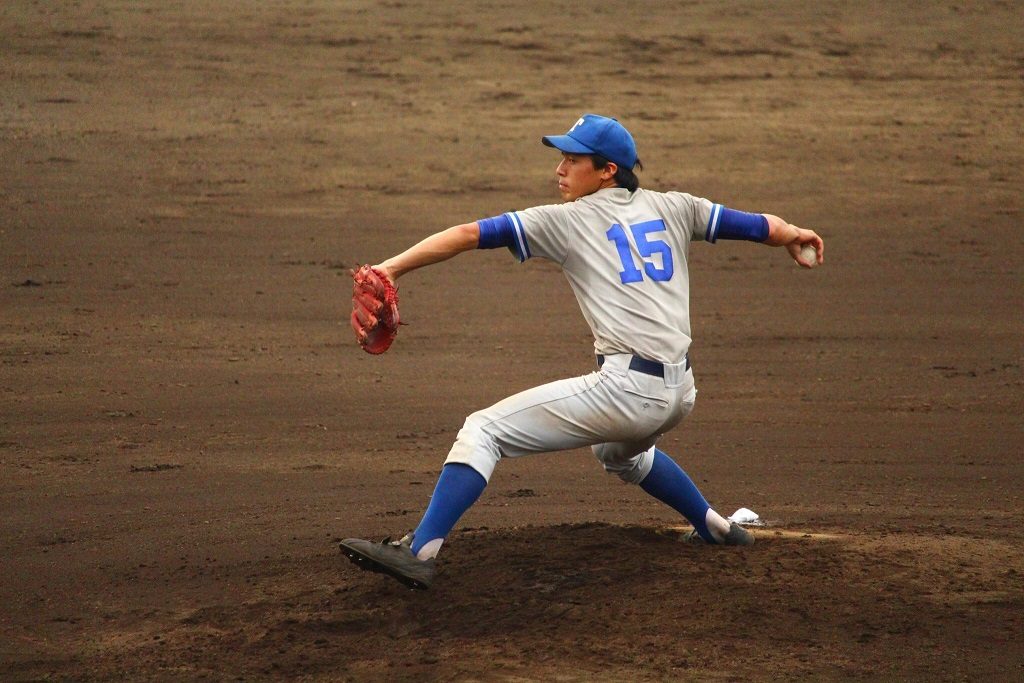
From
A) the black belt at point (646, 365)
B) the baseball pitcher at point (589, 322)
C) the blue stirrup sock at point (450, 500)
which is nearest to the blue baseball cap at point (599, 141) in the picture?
the baseball pitcher at point (589, 322)

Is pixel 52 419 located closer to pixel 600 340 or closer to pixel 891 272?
pixel 600 340

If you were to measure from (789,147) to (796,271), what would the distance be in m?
2.15

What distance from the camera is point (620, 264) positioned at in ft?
13.0

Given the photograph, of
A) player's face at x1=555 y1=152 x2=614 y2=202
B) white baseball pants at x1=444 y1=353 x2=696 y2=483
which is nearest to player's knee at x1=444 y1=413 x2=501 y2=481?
white baseball pants at x1=444 y1=353 x2=696 y2=483

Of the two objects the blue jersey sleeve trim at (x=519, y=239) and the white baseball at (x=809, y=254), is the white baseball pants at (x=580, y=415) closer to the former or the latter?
the blue jersey sleeve trim at (x=519, y=239)

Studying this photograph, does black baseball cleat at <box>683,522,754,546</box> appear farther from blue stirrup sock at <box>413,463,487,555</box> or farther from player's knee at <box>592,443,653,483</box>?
blue stirrup sock at <box>413,463,487,555</box>

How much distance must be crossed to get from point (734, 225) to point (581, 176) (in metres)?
0.54

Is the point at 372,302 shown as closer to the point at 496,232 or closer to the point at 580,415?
the point at 496,232

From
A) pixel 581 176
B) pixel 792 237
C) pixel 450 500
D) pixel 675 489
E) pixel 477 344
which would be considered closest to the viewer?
pixel 450 500

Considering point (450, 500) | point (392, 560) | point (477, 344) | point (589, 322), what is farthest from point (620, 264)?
point (477, 344)

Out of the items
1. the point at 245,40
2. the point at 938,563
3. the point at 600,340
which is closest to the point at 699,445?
the point at 938,563

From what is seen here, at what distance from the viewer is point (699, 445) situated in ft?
20.7

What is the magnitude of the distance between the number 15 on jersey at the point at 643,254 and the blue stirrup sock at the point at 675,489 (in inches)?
29.9

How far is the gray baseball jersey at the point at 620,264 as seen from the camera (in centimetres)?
395
